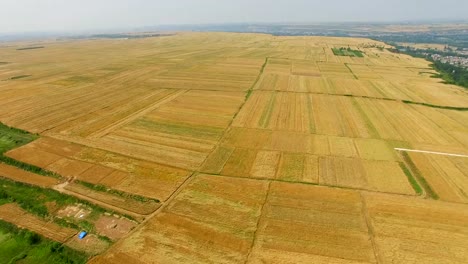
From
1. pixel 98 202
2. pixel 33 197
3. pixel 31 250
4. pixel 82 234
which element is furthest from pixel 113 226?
pixel 33 197

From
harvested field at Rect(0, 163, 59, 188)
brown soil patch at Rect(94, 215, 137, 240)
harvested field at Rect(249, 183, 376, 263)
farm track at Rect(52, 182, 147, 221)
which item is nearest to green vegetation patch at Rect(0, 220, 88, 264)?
brown soil patch at Rect(94, 215, 137, 240)

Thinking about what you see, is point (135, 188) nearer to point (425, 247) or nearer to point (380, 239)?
point (380, 239)

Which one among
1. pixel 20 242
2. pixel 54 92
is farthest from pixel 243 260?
pixel 54 92

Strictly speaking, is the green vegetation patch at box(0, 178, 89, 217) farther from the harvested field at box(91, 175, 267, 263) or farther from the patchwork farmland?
the harvested field at box(91, 175, 267, 263)

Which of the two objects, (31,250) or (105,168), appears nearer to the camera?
(31,250)

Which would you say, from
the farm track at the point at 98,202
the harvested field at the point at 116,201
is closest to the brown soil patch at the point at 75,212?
the farm track at the point at 98,202

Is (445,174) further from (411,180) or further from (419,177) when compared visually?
(411,180)
